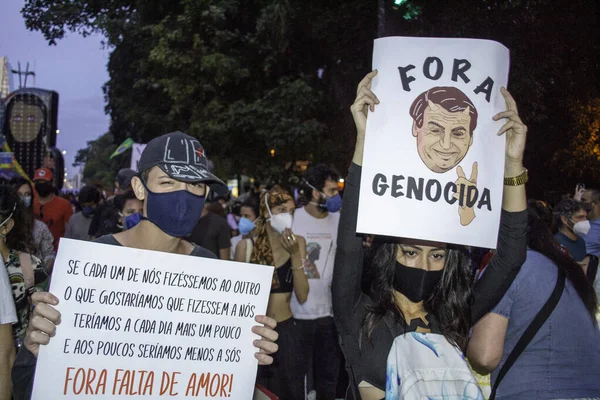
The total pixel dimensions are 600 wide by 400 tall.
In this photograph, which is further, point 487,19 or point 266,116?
point 266,116

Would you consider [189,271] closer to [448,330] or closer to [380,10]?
[448,330]

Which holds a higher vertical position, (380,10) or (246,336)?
(380,10)

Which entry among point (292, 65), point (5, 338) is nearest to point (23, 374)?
point (5, 338)

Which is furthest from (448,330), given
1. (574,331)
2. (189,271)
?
(189,271)

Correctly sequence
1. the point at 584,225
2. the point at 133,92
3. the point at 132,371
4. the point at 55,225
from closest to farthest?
the point at 132,371
the point at 584,225
the point at 55,225
the point at 133,92

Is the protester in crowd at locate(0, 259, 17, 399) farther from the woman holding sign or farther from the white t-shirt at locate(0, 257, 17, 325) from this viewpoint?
the woman holding sign

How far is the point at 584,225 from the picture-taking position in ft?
19.3

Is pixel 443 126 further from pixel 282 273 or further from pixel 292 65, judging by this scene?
pixel 292 65

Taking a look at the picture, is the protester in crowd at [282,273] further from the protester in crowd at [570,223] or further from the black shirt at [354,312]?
the black shirt at [354,312]

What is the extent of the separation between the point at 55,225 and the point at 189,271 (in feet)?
23.8

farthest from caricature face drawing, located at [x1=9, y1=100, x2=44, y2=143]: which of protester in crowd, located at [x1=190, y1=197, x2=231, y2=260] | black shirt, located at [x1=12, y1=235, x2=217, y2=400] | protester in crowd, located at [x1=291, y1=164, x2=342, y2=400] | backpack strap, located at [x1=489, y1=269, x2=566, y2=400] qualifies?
backpack strap, located at [x1=489, y1=269, x2=566, y2=400]

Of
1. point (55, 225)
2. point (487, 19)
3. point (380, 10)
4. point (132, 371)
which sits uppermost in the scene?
point (487, 19)

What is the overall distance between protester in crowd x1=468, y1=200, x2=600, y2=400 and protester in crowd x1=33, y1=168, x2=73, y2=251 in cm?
726

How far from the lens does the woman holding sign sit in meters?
2.71
